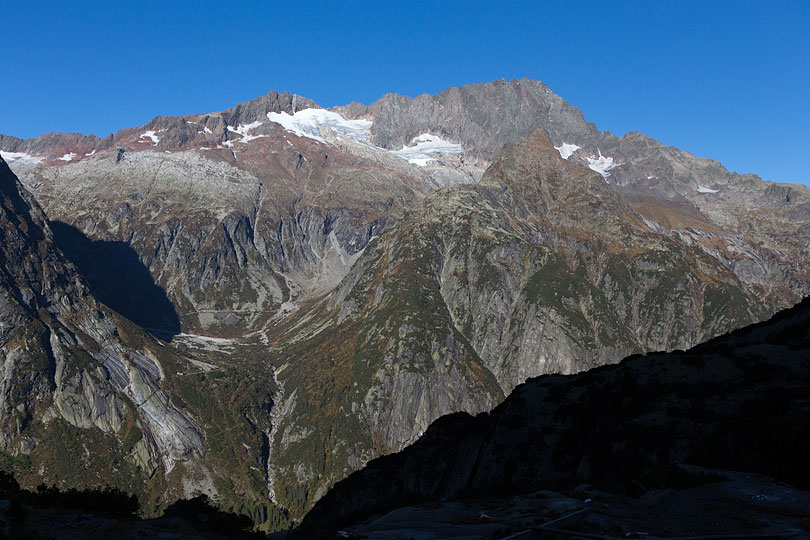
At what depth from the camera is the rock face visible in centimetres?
4656

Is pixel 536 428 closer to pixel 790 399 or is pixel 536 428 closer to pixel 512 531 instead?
pixel 790 399

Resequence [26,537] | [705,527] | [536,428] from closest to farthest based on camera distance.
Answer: [26,537], [705,527], [536,428]

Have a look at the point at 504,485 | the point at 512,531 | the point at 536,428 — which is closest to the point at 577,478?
the point at 504,485

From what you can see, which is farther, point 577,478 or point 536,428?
point 536,428

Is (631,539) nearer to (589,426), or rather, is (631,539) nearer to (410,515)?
(410,515)

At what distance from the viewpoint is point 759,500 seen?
3453 cm

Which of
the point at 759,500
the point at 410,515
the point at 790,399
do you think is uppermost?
the point at 790,399

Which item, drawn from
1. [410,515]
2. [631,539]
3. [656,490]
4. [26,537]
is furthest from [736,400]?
[26,537]

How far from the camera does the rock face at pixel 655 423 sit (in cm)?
4656

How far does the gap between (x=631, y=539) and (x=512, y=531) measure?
7.93 metres

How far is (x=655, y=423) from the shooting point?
189 feet

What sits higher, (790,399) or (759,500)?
(790,399)

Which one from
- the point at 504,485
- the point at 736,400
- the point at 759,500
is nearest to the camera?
the point at 759,500

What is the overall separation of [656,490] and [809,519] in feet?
36.0
